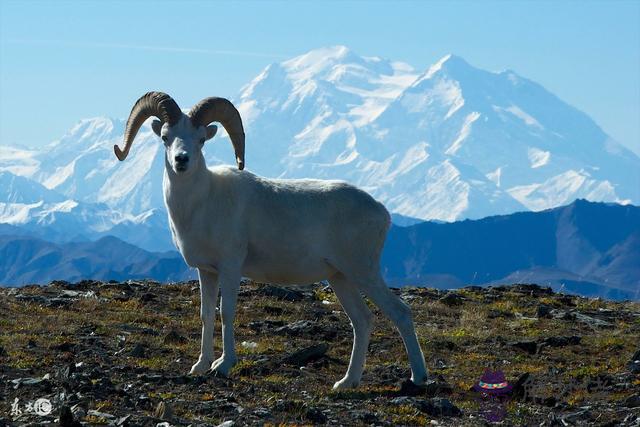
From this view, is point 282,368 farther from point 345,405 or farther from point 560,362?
point 560,362

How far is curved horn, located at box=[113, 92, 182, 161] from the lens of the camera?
19938 millimetres

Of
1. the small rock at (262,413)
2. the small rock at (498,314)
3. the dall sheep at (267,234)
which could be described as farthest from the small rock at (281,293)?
the small rock at (262,413)

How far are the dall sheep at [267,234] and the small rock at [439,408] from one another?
2.51 m

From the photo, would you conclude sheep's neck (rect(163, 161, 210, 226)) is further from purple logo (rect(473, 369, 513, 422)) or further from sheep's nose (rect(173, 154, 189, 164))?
purple logo (rect(473, 369, 513, 422))

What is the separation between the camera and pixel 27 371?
1825cm

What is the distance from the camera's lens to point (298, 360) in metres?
20.9

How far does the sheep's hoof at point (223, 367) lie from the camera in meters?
19.0

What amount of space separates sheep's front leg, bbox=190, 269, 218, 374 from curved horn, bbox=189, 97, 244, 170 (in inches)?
77.3

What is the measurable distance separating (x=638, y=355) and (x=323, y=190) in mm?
6531

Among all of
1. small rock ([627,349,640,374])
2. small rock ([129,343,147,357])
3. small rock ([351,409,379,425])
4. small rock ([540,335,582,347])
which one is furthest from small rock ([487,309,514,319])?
small rock ([351,409,379,425])

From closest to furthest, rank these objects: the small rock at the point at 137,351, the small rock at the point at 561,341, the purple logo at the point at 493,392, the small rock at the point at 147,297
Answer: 1. the purple logo at the point at 493,392
2. the small rock at the point at 137,351
3. the small rock at the point at 561,341
4. the small rock at the point at 147,297

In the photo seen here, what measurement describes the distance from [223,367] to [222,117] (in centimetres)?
428

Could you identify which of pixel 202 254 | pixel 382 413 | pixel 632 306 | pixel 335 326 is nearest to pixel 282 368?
pixel 202 254

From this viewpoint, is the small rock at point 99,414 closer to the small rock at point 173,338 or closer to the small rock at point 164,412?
the small rock at point 164,412
